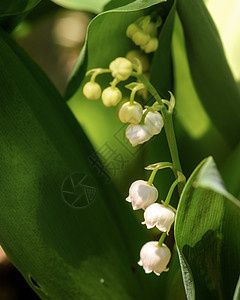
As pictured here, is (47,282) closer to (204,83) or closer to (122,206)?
(122,206)

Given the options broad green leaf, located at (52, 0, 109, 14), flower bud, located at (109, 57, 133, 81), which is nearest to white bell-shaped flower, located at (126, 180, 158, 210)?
flower bud, located at (109, 57, 133, 81)

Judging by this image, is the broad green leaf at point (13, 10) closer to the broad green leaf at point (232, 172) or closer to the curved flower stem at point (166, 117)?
the curved flower stem at point (166, 117)

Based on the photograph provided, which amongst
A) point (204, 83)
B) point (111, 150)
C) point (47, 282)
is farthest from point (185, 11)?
point (47, 282)

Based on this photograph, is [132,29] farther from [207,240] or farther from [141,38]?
[207,240]

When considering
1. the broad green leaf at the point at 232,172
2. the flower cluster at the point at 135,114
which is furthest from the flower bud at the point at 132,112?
the broad green leaf at the point at 232,172

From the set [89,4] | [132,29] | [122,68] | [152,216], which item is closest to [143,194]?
[152,216]

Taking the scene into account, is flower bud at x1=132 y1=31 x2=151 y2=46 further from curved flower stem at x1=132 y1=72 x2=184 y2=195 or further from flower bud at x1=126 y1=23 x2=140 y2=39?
curved flower stem at x1=132 y1=72 x2=184 y2=195
